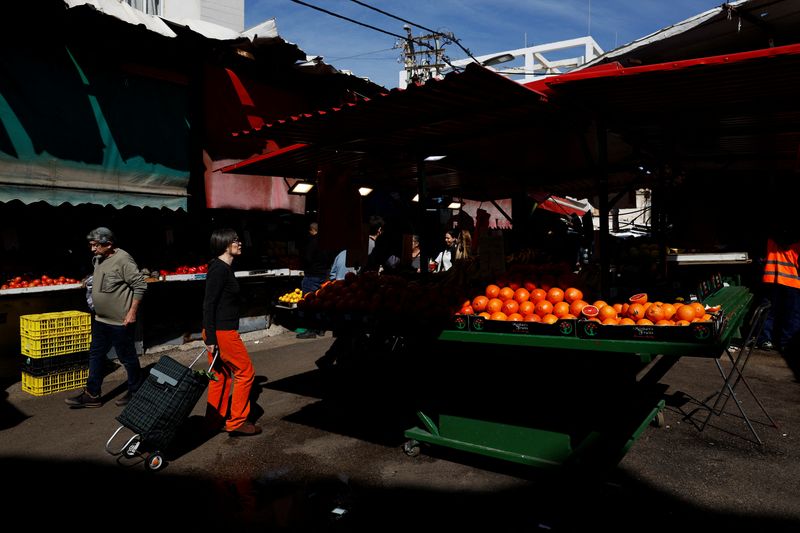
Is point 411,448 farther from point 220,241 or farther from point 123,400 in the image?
point 123,400

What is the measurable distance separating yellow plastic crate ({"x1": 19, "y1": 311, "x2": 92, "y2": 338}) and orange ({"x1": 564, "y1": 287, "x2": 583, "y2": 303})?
255 inches

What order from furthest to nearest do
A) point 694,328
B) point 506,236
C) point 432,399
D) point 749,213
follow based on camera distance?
1. point 749,213
2. point 506,236
3. point 432,399
4. point 694,328

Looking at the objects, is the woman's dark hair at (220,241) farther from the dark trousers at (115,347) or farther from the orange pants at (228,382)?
the dark trousers at (115,347)

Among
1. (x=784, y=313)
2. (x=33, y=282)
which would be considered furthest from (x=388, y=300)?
(x=784, y=313)

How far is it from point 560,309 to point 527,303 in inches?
10.8

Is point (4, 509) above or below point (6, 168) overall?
below

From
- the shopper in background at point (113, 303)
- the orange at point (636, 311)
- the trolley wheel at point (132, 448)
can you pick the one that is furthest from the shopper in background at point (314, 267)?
the orange at point (636, 311)

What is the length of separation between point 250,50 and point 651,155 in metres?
7.65

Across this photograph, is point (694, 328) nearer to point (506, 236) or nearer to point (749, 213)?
point (506, 236)

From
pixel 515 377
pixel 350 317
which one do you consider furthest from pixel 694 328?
pixel 350 317

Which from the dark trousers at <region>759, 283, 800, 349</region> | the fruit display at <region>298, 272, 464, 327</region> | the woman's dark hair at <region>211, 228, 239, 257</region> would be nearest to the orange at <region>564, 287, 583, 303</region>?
the fruit display at <region>298, 272, 464, 327</region>

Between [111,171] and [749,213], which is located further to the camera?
[749,213]

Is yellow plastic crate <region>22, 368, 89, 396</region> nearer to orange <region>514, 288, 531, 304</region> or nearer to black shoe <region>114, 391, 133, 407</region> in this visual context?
black shoe <region>114, 391, 133, 407</region>

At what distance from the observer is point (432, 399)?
17.0 feet
